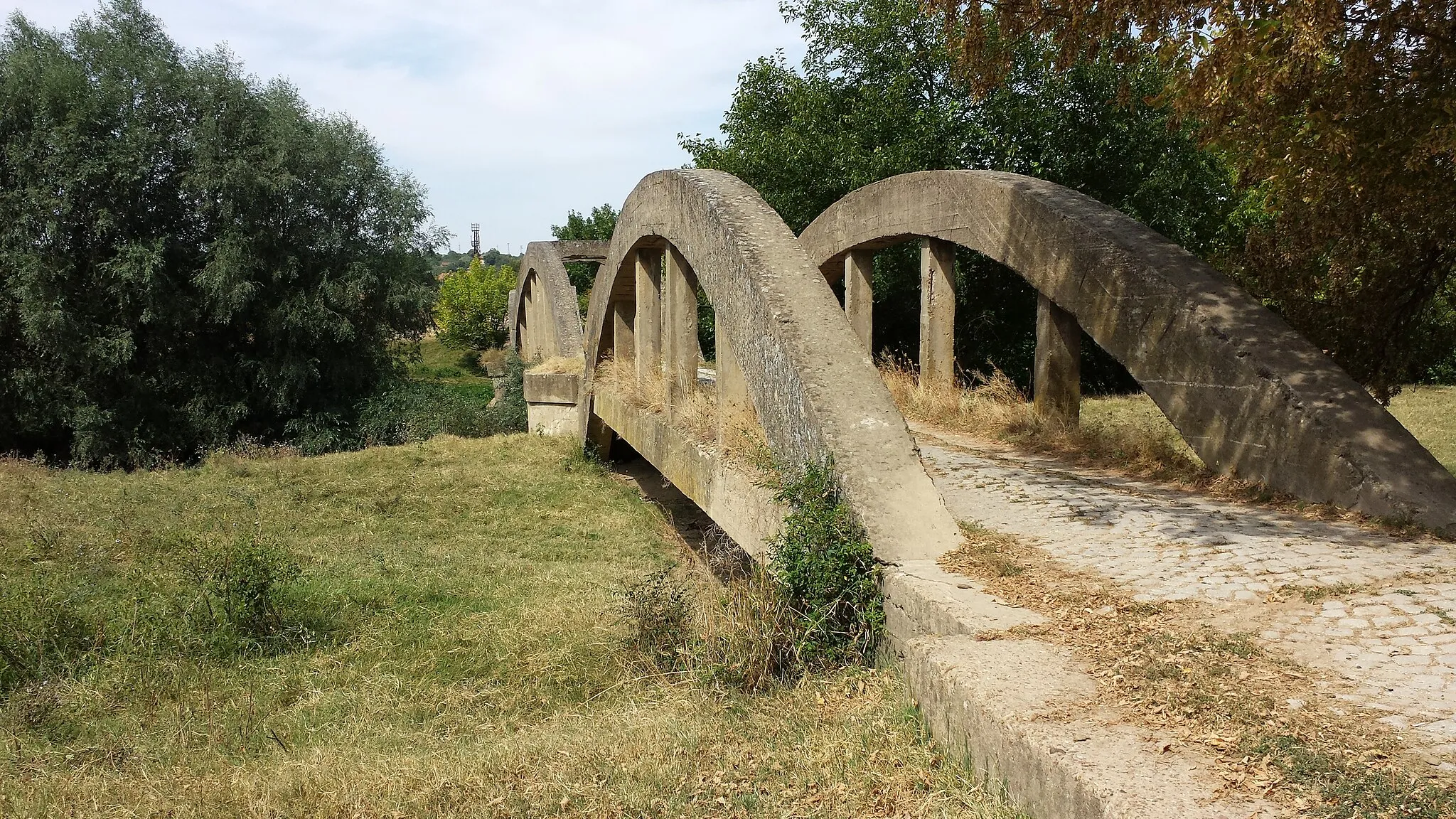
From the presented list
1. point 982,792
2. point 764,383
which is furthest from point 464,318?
point 982,792

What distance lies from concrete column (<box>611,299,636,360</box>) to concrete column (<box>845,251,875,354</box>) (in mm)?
3054

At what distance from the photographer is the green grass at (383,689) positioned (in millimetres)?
3971

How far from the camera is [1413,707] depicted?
3.12 metres

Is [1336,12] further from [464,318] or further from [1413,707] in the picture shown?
[464,318]

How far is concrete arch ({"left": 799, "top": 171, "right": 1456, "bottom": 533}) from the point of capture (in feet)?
18.5

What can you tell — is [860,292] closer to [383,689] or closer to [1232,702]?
[383,689]

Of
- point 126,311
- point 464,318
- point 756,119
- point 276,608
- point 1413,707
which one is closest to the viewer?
point 1413,707

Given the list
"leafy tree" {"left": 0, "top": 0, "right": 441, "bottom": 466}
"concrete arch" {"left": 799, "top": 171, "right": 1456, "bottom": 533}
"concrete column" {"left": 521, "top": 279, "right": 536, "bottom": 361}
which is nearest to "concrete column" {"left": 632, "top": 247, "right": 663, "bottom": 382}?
"concrete arch" {"left": 799, "top": 171, "right": 1456, "bottom": 533}

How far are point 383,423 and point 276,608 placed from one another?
1559 centimetres

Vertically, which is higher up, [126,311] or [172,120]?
[172,120]

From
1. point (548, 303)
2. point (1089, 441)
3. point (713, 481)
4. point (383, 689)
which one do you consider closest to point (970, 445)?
point (1089, 441)

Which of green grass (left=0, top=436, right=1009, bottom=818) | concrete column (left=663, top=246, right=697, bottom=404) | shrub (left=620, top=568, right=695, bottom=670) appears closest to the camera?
green grass (left=0, top=436, right=1009, bottom=818)

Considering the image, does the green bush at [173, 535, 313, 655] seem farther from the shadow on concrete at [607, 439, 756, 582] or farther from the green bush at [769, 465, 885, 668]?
the green bush at [769, 465, 885, 668]

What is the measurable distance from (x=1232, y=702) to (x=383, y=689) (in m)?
4.92
